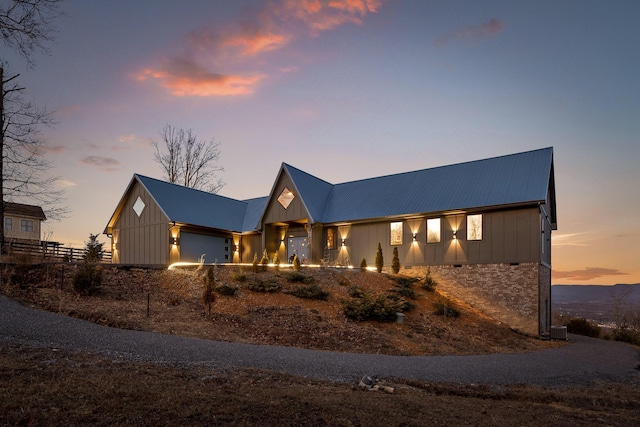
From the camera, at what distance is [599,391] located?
1044 centimetres

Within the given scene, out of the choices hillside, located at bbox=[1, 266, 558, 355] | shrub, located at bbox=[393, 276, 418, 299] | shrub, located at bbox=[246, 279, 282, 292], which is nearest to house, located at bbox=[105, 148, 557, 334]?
shrub, located at bbox=[393, 276, 418, 299]

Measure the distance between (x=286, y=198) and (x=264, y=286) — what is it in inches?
448

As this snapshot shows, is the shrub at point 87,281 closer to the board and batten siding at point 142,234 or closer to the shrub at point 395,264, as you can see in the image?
the board and batten siding at point 142,234

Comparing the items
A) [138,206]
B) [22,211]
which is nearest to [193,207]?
[138,206]

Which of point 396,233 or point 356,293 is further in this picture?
point 396,233

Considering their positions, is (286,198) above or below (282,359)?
above

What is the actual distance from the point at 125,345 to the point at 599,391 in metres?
10.8

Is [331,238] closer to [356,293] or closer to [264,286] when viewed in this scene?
[356,293]

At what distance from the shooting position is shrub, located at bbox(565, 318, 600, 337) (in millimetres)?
27500

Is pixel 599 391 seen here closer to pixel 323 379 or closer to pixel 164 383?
pixel 323 379

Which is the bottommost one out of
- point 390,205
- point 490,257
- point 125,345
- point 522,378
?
point 522,378

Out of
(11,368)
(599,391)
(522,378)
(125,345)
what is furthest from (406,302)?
(11,368)

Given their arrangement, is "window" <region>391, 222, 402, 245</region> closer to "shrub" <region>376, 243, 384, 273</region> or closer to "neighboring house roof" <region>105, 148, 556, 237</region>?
"neighboring house roof" <region>105, 148, 556, 237</region>

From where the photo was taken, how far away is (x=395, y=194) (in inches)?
1134
